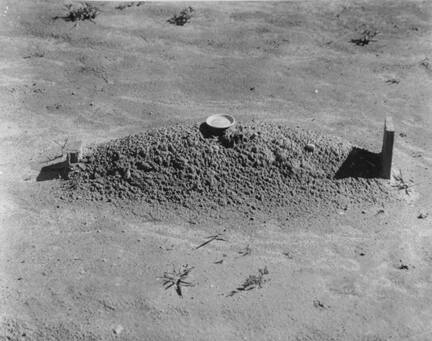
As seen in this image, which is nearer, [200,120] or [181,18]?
[200,120]

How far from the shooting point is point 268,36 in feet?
49.1

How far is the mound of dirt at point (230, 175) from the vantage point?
978 centimetres

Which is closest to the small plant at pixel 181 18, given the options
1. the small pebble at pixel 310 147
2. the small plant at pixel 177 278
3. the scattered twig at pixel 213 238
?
the small pebble at pixel 310 147

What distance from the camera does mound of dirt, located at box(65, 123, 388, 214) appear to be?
9.78m

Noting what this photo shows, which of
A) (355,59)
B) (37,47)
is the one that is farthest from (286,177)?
(37,47)

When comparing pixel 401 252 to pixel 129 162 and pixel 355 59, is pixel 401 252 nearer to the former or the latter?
pixel 129 162

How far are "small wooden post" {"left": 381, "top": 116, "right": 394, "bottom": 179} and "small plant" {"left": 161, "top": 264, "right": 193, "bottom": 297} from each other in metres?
3.49

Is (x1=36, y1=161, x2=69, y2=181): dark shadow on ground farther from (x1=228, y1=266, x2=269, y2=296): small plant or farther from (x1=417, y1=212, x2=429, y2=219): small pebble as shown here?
(x1=417, y1=212, x2=429, y2=219): small pebble

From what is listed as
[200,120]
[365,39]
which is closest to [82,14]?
[200,120]

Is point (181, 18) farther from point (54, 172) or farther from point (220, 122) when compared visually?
point (54, 172)

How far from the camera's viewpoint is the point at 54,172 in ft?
34.7

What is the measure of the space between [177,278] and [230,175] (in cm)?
205

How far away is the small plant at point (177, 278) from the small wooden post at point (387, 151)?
3.49m

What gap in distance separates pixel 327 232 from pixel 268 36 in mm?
6856
